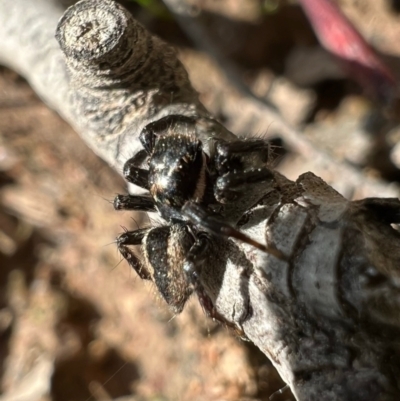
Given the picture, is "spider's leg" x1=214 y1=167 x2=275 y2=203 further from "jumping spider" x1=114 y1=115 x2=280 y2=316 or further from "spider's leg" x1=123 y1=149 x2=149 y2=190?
"spider's leg" x1=123 y1=149 x2=149 y2=190

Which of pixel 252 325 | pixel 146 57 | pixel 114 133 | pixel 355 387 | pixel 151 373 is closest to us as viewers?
pixel 355 387

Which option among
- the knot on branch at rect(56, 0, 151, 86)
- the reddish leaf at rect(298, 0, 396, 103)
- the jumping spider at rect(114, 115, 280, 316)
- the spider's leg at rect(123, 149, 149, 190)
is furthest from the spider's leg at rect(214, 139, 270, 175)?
the reddish leaf at rect(298, 0, 396, 103)

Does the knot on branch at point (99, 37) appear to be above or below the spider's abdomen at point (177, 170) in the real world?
above

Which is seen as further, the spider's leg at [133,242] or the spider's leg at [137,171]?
the spider's leg at [133,242]

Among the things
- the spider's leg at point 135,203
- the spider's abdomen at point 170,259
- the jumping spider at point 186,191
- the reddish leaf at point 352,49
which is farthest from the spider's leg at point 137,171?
the reddish leaf at point 352,49

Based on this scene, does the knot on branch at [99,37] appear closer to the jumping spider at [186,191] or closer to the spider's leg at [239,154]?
the jumping spider at [186,191]

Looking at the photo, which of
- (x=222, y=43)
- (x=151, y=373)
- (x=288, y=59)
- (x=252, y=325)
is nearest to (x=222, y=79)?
(x=222, y=43)

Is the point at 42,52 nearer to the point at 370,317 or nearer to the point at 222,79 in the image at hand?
the point at 370,317
